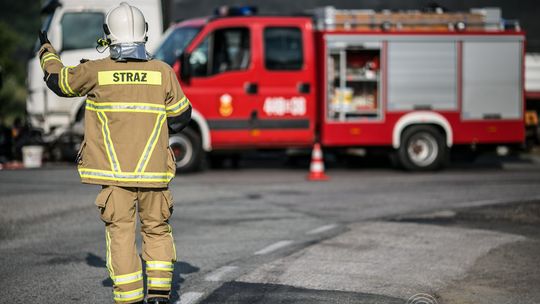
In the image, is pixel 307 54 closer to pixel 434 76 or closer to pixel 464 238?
pixel 434 76

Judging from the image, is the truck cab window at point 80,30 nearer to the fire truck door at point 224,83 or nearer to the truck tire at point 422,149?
the fire truck door at point 224,83

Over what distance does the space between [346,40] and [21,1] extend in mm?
60137

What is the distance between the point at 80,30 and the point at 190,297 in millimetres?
12929

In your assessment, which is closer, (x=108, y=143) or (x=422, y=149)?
(x=108, y=143)

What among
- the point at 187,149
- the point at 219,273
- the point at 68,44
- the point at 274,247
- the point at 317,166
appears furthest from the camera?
the point at 68,44

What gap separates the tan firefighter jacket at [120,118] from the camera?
223 inches

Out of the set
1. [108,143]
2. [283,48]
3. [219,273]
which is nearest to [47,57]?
[108,143]

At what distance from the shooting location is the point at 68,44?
61.1ft

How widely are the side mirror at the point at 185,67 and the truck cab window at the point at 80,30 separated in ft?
10.4

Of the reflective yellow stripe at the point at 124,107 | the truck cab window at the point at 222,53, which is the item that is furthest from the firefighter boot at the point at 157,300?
the truck cab window at the point at 222,53

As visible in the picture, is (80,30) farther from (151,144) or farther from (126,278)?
(126,278)

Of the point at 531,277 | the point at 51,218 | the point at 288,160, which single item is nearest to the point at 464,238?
the point at 531,277

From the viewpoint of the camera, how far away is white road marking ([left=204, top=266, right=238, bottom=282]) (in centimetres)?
729

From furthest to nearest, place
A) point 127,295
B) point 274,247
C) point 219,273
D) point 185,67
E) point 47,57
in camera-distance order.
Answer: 1. point 185,67
2. point 274,247
3. point 219,273
4. point 47,57
5. point 127,295
